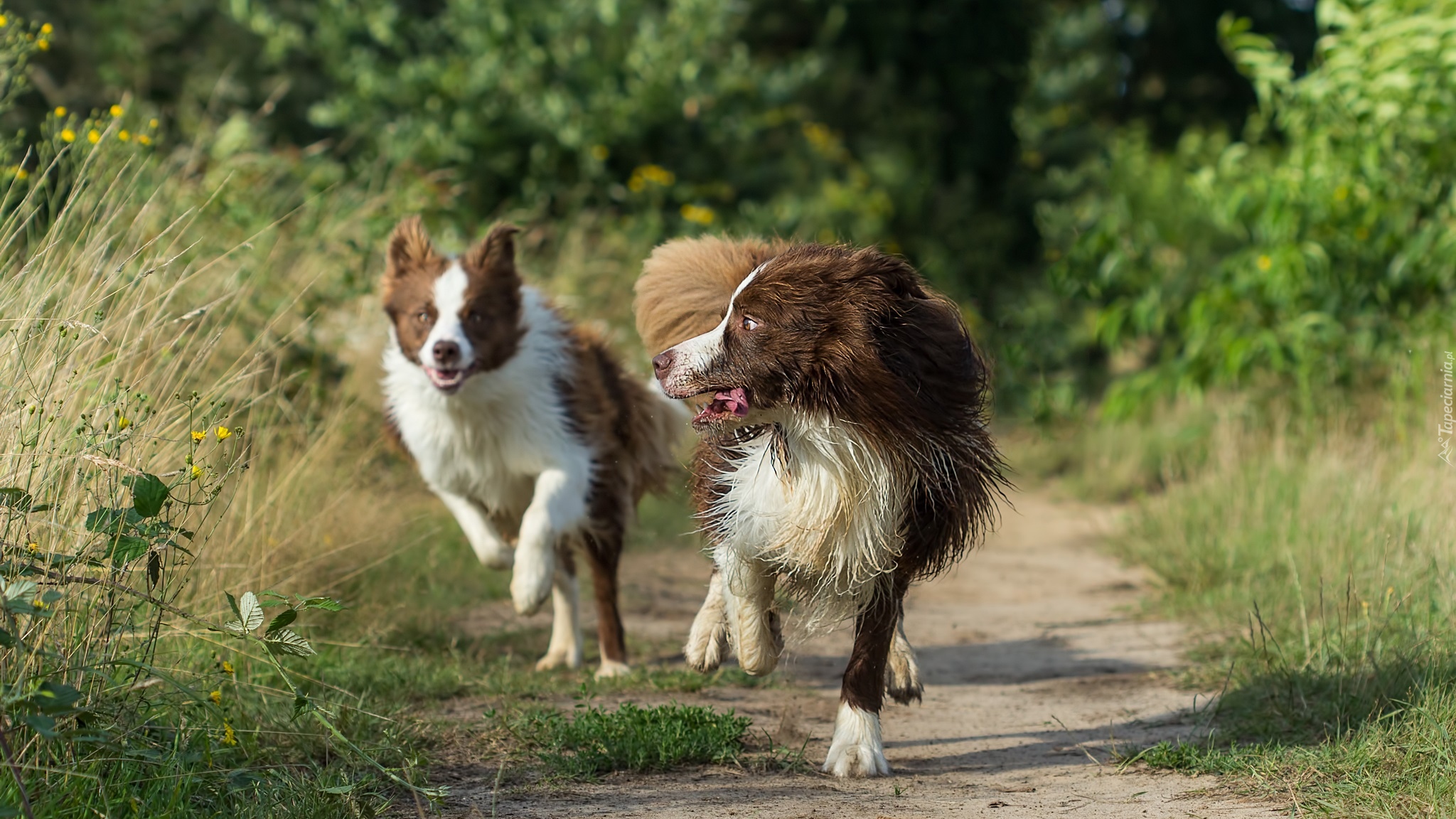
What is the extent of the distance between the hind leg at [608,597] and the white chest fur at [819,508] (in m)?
1.54

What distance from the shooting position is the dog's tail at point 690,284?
5121 mm

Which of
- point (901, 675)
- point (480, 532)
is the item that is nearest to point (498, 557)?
point (480, 532)

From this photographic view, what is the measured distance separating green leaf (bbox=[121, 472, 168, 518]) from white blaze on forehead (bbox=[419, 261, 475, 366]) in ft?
7.34

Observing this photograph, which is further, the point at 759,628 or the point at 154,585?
the point at 759,628

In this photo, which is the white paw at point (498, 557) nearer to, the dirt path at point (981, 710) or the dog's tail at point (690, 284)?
the dirt path at point (981, 710)

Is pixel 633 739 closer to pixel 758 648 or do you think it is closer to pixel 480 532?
pixel 758 648

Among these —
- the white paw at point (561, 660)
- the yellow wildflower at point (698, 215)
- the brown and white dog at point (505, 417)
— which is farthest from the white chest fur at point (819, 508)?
the yellow wildflower at point (698, 215)

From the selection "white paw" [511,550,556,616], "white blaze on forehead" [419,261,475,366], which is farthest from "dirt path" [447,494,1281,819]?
"white blaze on forehead" [419,261,475,366]

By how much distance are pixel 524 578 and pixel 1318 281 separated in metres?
5.76

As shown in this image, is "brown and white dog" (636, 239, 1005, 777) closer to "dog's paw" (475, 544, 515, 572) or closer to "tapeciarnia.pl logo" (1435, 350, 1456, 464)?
"dog's paw" (475, 544, 515, 572)

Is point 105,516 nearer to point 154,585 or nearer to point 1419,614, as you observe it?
point 154,585

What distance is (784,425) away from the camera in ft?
14.2

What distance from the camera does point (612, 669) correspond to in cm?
588

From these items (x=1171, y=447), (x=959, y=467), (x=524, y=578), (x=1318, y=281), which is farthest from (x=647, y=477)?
(x=1171, y=447)
